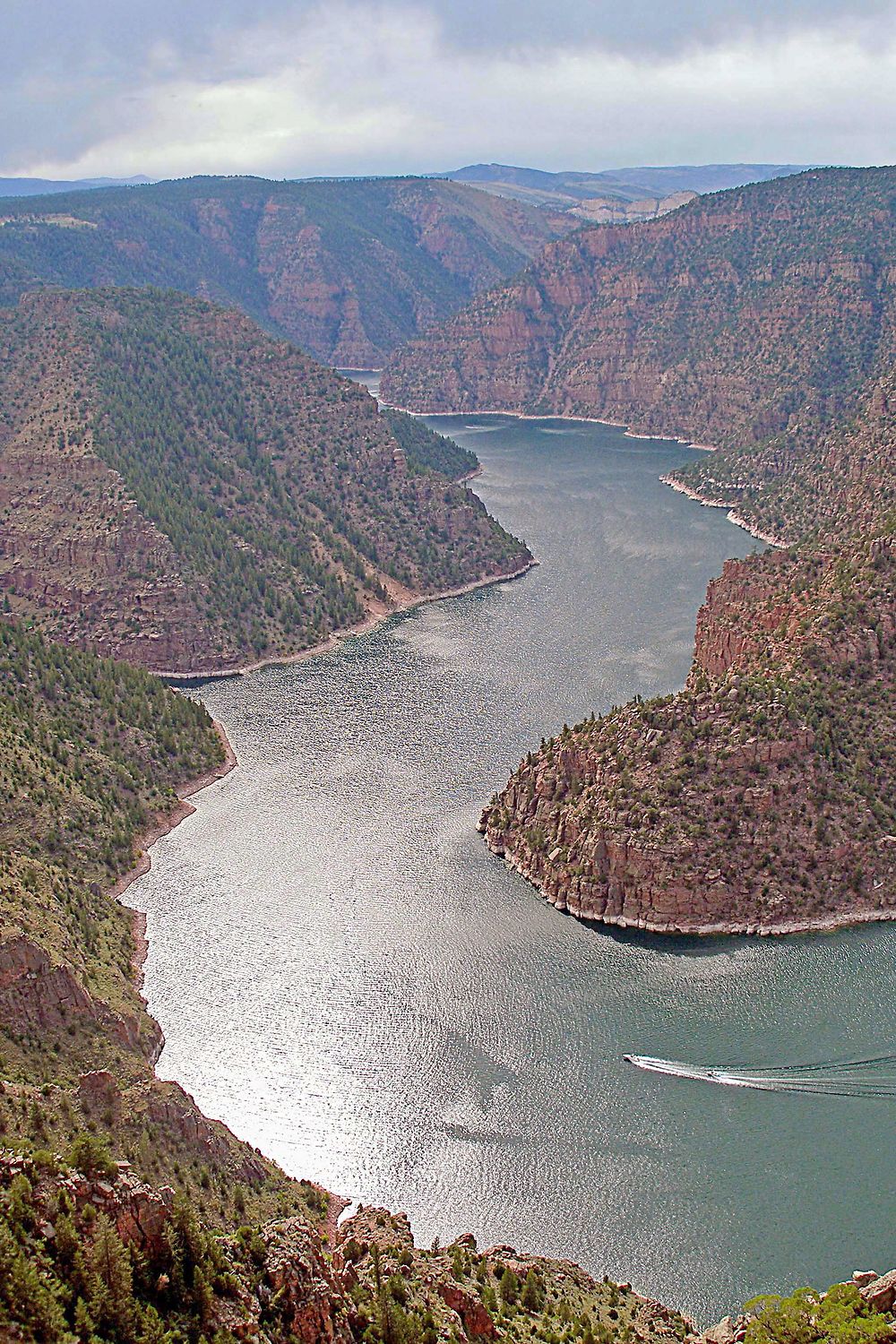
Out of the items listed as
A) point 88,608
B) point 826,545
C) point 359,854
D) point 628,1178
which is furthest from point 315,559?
point 628,1178

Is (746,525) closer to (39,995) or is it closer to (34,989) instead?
(39,995)

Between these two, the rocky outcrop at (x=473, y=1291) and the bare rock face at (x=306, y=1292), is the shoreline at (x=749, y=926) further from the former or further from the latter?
the bare rock face at (x=306, y=1292)

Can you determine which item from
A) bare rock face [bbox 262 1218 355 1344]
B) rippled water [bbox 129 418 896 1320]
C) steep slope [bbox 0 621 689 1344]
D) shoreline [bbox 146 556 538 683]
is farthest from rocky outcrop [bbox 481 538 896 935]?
shoreline [bbox 146 556 538 683]

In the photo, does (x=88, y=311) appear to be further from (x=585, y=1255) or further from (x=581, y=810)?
(x=585, y=1255)

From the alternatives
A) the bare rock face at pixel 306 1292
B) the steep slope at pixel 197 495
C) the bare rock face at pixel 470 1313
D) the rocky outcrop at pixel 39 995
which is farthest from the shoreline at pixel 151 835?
the bare rock face at pixel 306 1292

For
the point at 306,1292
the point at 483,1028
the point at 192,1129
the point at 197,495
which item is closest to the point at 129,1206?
the point at 306,1292

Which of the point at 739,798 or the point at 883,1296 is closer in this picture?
the point at 883,1296
